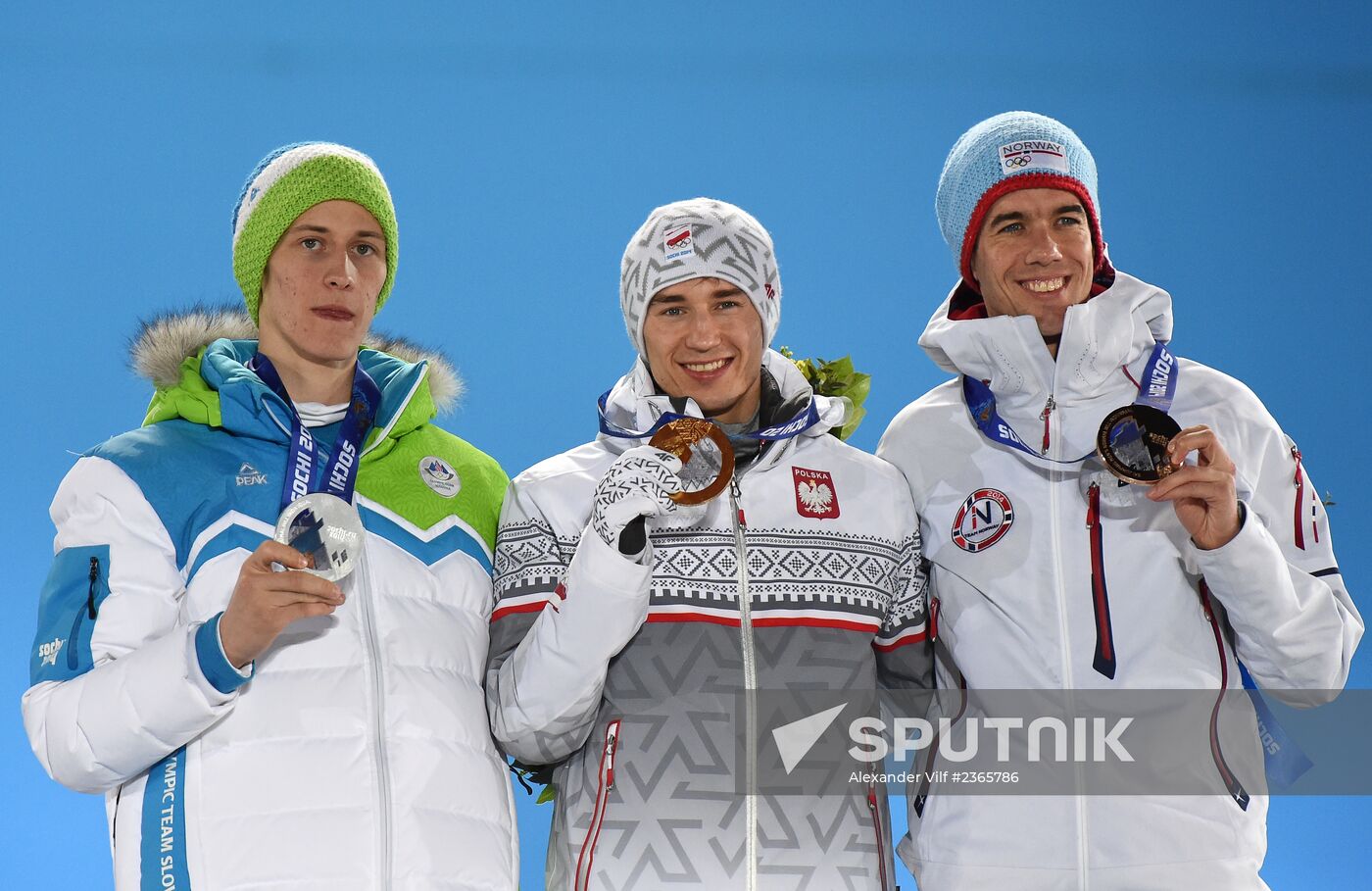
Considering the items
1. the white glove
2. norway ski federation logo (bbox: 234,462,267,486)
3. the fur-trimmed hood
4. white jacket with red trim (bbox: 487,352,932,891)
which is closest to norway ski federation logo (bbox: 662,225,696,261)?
white jacket with red trim (bbox: 487,352,932,891)

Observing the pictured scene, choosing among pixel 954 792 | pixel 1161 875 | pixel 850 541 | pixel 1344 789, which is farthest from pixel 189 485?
pixel 1344 789

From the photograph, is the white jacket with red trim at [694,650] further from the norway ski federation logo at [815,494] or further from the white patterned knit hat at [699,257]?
the white patterned knit hat at [699,257]

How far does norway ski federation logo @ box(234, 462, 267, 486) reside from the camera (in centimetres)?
204

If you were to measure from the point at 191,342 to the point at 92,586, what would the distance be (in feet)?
1.55

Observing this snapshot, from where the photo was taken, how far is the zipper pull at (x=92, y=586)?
6.22ft

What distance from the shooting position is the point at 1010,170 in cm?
237

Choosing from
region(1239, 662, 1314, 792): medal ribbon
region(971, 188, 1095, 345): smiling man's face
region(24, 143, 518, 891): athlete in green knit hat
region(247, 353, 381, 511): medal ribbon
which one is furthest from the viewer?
region(971, 188, 1095, 345): smiling man's face

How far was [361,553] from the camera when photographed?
81.2 inches

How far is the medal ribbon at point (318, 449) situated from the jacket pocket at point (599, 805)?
530 millimetres

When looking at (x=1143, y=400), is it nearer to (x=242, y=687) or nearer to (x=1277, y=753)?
(x=1277, y=753)

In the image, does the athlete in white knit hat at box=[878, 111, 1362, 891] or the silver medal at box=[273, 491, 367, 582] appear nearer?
the silver medal at box=[273, 491, 367, 582]

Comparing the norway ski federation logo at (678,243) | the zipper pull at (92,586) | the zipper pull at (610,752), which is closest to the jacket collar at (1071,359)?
the norway ski federation logo at (678,243)

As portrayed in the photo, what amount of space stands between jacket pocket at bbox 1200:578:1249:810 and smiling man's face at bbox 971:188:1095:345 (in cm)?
50

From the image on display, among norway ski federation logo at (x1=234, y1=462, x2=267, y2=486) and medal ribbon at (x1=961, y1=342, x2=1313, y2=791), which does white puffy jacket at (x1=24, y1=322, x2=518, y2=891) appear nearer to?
norway ski federation logo at (x1=234, y1=462, x2=267, y2=486)
